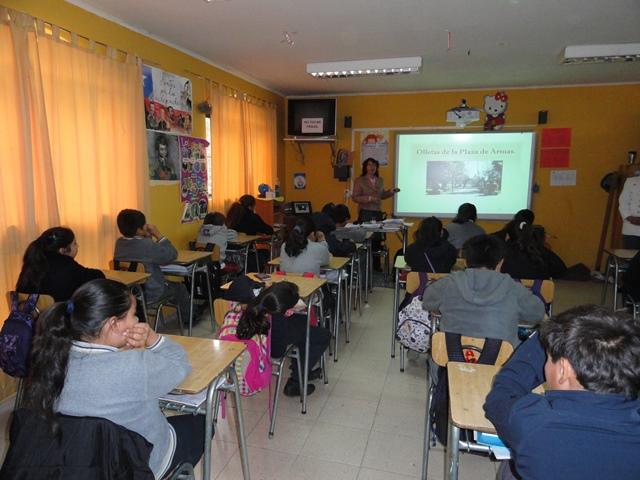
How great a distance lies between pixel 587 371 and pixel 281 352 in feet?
5.89

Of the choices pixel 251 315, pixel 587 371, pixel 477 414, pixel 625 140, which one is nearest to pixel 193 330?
pixel 251 315

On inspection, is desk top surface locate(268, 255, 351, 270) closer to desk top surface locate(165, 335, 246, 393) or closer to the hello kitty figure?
desk top surface locate(165, 335, 246, 393)

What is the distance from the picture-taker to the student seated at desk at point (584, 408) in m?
0.94

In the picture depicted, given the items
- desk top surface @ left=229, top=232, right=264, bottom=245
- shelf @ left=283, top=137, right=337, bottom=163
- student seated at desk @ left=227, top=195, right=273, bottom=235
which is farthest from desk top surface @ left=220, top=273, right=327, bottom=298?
shelf @ left=283, top=137, right=337, bottom=163

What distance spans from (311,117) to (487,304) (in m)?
5.49

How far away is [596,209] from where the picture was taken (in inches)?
254

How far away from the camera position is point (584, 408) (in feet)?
3.17

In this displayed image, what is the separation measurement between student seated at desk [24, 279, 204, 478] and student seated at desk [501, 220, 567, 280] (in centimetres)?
275

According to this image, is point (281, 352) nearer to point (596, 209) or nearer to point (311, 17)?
point (311, 17)

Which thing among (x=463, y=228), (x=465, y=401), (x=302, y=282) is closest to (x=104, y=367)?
(x=465, y=401)

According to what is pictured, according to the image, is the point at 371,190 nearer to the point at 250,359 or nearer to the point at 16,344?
the point at 250,359

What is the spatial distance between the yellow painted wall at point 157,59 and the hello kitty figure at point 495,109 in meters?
3.50

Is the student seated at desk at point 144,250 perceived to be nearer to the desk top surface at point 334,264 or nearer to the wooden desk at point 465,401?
the desk top surface at point 334,264

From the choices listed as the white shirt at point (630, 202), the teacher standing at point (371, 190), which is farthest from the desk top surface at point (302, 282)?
the white shirt at point (630, 202)
